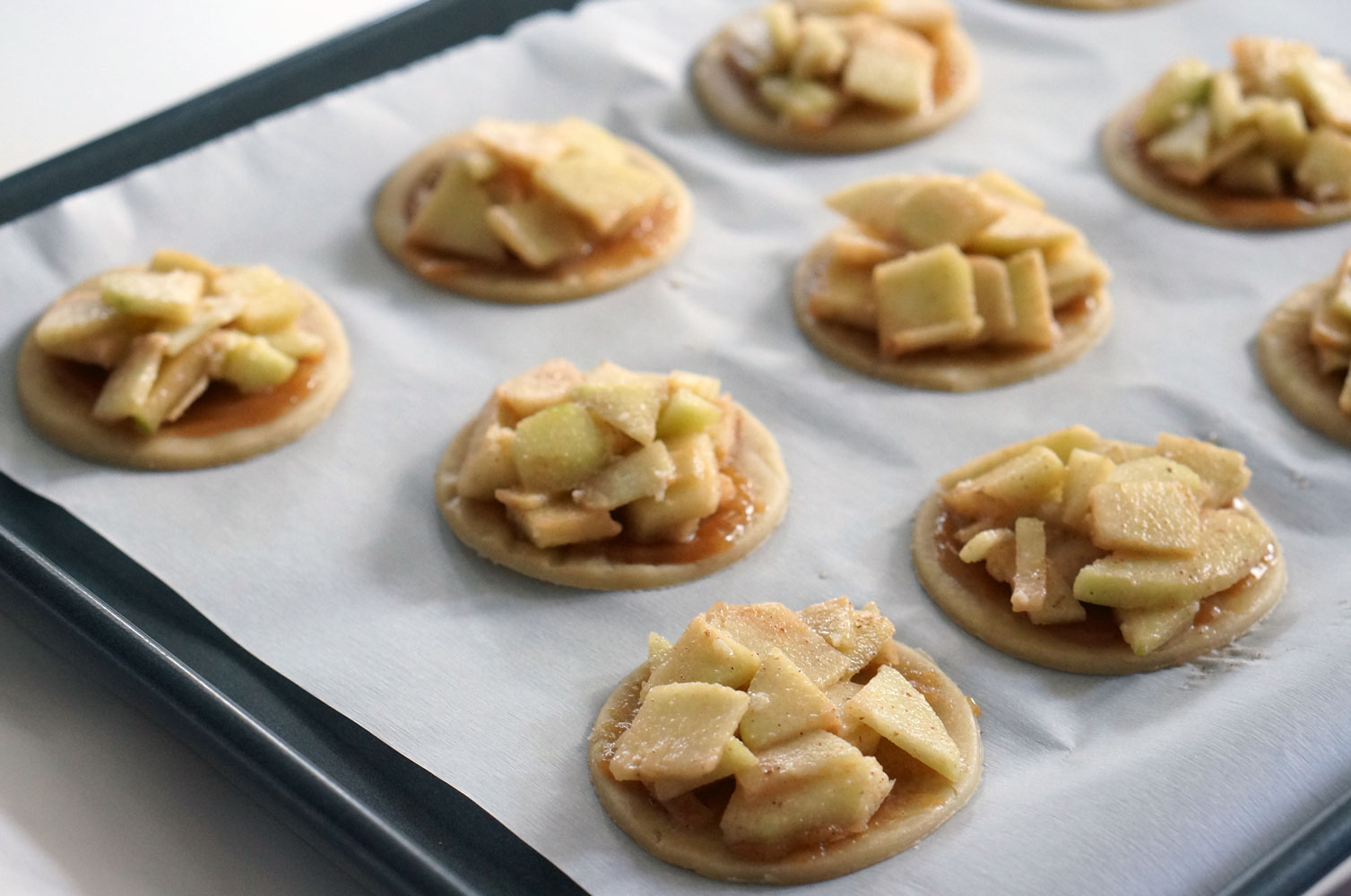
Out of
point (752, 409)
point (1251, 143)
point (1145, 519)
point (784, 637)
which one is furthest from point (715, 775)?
point (1251, 143)

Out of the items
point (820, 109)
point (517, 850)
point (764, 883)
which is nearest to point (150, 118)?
point (820, 109)

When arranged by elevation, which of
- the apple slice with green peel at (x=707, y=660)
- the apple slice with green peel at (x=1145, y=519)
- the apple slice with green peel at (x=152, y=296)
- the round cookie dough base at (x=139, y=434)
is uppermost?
the apple slice with green peel at (x=152, y=296)

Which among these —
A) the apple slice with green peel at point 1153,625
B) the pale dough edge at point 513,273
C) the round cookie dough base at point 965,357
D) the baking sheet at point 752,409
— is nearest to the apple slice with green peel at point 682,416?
the baking sheet at point 752,409

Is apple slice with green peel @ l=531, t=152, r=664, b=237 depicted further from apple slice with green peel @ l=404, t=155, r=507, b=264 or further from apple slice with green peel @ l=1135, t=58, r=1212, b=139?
apple slice with green peel @ l=1135, t=58, r=1212, b=139

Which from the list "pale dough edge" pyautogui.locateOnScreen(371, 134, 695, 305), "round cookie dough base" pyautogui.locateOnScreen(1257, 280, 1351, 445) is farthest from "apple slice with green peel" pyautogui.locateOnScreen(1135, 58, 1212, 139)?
"pale dough edge" pyautogui.locateOnScreen(371, 134, 695, 305)

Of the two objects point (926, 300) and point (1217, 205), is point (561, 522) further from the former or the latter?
point (1217, 205)

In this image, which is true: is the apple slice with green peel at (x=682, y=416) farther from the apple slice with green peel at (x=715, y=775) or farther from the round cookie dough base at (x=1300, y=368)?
the round cookie dough base at (x=1300, y=368)
